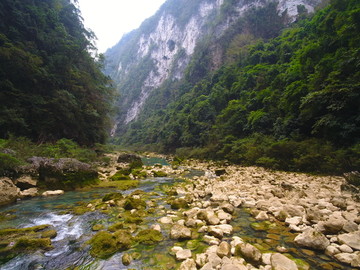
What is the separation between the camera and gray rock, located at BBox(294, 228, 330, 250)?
2898mm

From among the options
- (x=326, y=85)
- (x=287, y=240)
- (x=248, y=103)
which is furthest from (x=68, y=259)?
(x=248, y=103)

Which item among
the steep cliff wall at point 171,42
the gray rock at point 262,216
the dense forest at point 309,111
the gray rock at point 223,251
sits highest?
the steep cliff wall at point 171,42

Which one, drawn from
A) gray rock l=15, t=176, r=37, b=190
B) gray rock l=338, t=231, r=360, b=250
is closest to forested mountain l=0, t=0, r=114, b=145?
gray rock l=15, t=176, r=37, b=190

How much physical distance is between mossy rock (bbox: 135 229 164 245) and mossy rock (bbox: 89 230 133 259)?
0.54 feet

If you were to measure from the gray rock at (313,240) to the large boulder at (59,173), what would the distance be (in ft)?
26.4

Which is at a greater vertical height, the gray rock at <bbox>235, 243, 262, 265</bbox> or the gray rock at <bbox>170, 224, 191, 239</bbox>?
the gray rock at <bbox>235, 243, 262, 265</bbox>

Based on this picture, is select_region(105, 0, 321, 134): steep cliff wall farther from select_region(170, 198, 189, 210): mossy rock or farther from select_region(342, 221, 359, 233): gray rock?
select_region(342, 221, 359, 233): gray rock

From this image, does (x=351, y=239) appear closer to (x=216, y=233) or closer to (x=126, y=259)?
(x=216, y=233)

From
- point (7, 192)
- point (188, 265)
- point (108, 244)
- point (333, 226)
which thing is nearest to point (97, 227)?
point (108, 244)

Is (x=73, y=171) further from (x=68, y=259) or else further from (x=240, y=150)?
(x=240, y=150)

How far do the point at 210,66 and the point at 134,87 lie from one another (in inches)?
2295

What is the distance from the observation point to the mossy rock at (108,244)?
3.06 metres

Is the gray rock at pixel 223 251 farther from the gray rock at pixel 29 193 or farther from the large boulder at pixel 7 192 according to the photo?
the gray rock at pixel 29 193

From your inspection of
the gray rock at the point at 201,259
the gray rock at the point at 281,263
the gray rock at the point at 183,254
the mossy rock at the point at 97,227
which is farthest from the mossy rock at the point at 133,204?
the gray rock at the point at 281,263
